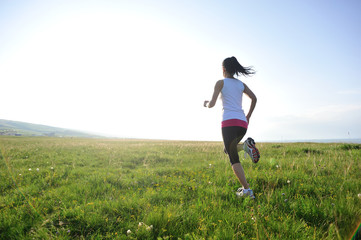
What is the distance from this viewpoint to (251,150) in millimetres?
4031

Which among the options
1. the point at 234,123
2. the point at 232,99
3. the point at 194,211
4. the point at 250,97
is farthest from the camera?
the point at 250,97

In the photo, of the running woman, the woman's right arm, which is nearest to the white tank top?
the running woman

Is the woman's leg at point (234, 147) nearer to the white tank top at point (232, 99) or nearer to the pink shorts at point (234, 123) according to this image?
the pink shorts at point (234, 123)

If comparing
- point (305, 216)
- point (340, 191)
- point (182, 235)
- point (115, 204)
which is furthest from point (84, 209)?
point (340, 191)

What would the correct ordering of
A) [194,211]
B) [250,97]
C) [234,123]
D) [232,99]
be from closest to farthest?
[194,211], [234,123], [232,99], [250,97]

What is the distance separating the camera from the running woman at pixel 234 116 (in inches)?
156

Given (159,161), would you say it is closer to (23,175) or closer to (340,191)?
(23,175)

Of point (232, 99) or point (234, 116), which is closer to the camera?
point (234, 116)

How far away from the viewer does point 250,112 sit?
182 inches

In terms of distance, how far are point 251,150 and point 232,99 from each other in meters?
1.20

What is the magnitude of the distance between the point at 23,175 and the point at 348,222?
884 centimetres

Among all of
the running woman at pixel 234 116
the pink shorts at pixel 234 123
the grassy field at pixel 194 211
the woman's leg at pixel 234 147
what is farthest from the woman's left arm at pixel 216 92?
the grassy field at pixel 194 211

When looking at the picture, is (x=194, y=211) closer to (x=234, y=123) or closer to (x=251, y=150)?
(x=251, y=150)

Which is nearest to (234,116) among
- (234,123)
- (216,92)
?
(234,123)
